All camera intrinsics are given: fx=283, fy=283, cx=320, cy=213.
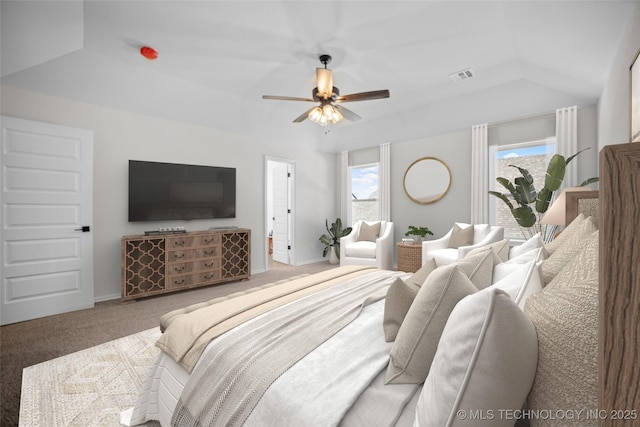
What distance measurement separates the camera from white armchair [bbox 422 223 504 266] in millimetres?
3787

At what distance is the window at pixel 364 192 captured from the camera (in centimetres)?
614

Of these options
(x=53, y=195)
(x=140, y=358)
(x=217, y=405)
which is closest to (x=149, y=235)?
(x=53, y=195)

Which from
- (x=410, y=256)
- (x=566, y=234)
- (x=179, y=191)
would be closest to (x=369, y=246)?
(x=410, y=256)

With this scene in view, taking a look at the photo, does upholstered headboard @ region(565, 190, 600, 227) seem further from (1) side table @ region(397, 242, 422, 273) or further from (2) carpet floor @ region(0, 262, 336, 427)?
(2) carpet floor @ region(0, 262, 336, 427)

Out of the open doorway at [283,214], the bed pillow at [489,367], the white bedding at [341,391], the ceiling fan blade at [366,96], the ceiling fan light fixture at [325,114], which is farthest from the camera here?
the open doorway at [283,214]

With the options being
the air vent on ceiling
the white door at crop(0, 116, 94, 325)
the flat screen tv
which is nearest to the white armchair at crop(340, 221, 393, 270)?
the flat screen tv

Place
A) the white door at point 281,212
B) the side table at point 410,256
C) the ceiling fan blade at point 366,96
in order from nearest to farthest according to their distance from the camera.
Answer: the ceiling fan blade at point 366,96
the side table at point 410,256
the white door at point 281,212

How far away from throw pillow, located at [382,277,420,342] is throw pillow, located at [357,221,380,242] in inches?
158

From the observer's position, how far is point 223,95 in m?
4.17

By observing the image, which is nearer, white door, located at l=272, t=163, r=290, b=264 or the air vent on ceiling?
the air vent on ceiling

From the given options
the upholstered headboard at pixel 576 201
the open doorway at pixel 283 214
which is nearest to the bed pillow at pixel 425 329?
the upholstered headboard at pixel 576 201

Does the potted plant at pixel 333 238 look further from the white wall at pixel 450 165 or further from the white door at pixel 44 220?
the white door at pixel 44 220

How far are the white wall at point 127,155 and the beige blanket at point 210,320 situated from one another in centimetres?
281

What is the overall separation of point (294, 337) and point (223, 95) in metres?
3.94
